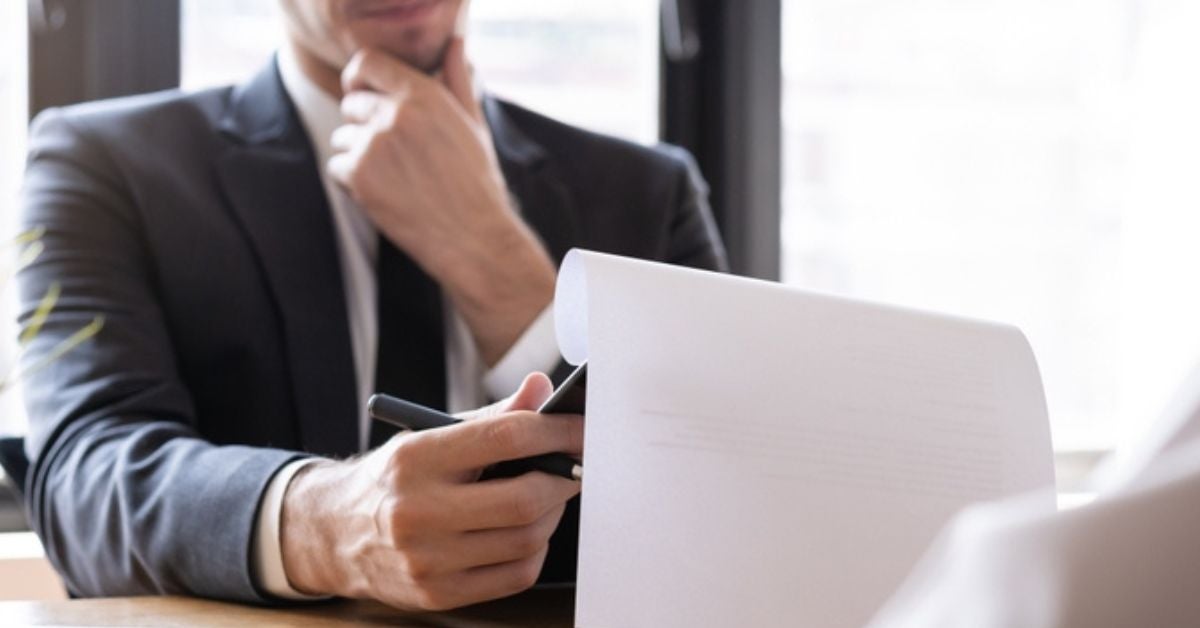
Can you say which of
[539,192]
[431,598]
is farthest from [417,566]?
[539,192]

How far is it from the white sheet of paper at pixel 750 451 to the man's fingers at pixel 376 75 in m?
0.70

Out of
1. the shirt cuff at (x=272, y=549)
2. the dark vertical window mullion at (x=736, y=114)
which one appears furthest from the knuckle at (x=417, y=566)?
the dark vertical window mullion at (x=736, y=114)

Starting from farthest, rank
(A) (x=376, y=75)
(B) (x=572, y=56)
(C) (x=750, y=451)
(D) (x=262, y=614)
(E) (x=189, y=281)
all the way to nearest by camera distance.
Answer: (B) (x=572, y=56)
(A) (x=376, y=75)
(E) (x=189, y=281)
(D) (x=262, y=614)
(C) (x=750, y=451)

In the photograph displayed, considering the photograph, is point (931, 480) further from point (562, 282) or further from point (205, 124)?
point (205, 124)

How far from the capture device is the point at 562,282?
0.76m

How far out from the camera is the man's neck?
150cm

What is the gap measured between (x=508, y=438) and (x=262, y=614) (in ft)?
0.73

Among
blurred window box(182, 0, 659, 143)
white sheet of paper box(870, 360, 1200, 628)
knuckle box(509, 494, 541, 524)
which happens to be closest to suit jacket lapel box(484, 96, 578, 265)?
blurred window box(182, 0, 659, 143)

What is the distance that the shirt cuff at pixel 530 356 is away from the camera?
134cm

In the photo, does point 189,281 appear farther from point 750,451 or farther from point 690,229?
point 750,451

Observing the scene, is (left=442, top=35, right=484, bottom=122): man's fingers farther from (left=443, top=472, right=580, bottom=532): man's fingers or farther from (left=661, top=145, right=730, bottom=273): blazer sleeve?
(left=443, top=472, right=580, bottom=532): man's fingers

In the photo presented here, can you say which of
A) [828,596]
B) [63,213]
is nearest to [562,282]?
[828,596]

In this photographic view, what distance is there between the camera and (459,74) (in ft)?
4.95

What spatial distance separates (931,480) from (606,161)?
845 millimetres
